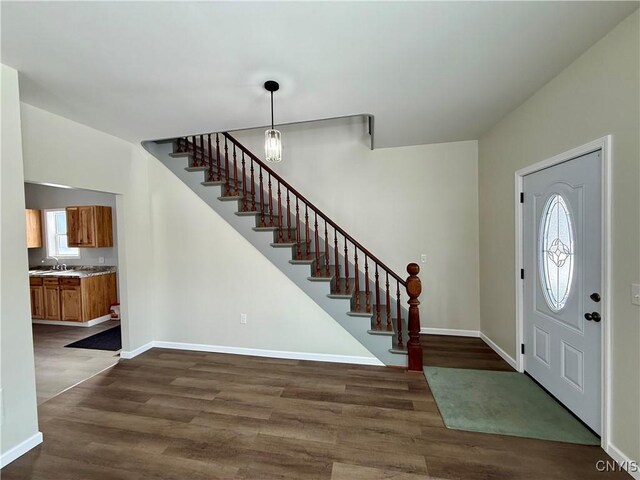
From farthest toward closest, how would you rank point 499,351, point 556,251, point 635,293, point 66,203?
point 66,203
point 499,351
point 556,251
point 635,293

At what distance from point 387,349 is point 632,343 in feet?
6.45

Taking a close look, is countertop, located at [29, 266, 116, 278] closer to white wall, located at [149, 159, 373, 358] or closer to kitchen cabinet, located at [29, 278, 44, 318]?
kitchen cabinet, located at [29, 278, 44, 318]

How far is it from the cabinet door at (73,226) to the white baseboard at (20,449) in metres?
4.02

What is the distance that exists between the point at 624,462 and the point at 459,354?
1711mm

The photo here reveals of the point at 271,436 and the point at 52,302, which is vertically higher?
the point at 52,302

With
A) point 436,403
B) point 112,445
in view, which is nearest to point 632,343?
point 436,403

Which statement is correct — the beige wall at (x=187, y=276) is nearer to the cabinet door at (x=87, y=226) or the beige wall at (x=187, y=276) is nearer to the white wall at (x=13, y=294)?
the white wall at (x=13, y=294)

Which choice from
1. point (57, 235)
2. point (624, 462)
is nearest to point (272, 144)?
point (624, 462)

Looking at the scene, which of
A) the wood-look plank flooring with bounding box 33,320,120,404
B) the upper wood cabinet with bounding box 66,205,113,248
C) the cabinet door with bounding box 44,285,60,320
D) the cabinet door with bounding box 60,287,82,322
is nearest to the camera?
the wood-look plank flooring with bounding box 33,320,120,404

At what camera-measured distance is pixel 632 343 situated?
65.6 inches

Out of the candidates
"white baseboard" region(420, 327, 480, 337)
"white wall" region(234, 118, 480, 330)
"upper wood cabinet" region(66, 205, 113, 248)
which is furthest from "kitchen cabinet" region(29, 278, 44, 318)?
"white baseboard" region(420, 327, 480, 337)

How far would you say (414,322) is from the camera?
9.86 feet

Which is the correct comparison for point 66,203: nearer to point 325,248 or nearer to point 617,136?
point 325,248

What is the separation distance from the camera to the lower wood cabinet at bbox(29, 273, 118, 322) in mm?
4738
